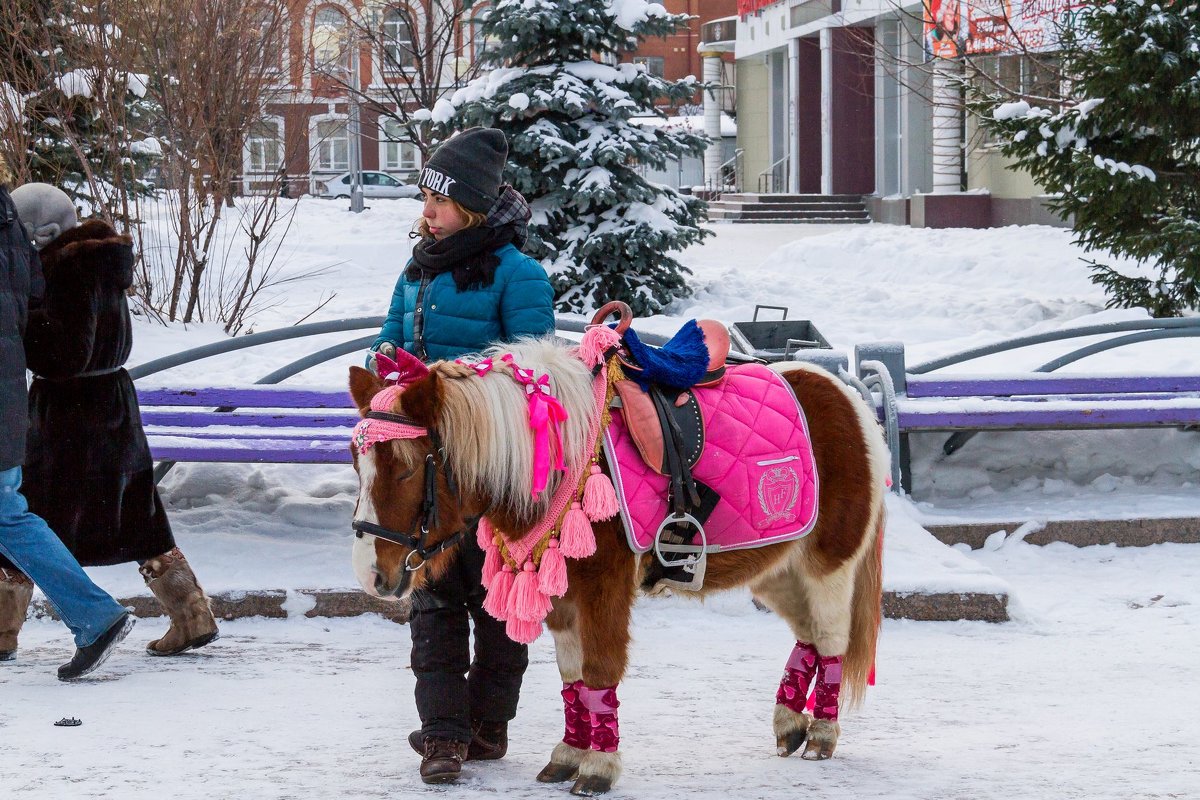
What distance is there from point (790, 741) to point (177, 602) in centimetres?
236

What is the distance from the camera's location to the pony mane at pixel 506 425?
3.38m

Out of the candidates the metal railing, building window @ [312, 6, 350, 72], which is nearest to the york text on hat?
building window @ [312, 6, 350, 72]

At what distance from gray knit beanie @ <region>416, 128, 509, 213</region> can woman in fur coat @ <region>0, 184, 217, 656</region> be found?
1553mm

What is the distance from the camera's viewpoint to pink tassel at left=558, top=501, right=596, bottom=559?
353 cm

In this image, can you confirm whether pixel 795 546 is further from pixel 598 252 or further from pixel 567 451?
pixel 598 252

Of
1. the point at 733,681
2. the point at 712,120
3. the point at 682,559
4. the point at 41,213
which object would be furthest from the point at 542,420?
the point at 712,120

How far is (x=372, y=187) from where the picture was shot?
4153 cm

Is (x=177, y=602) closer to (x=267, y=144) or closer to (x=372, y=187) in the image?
(x=267, y=144)

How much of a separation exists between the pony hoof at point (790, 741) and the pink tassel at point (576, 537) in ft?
3.26

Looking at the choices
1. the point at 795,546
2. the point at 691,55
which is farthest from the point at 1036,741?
the point at 691,55

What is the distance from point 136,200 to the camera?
12.8 meters

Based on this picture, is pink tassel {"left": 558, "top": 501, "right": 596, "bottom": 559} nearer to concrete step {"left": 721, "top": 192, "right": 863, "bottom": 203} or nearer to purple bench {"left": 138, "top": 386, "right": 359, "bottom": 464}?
purple bench {"left": 138, "top": 386, "right": 359, "bottom": 464}

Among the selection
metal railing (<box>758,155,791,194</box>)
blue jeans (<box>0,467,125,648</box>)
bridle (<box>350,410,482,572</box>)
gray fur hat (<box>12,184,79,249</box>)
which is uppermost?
metal railing (<box>758,155,791,194</box>)

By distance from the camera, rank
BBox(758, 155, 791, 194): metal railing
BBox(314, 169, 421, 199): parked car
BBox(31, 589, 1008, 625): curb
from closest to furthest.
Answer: BBox(31, 589, 1008, 625): curb, BBox(758, 155, 791, 194): metal railing, BBox(314, 169, 421, 199): parked car
